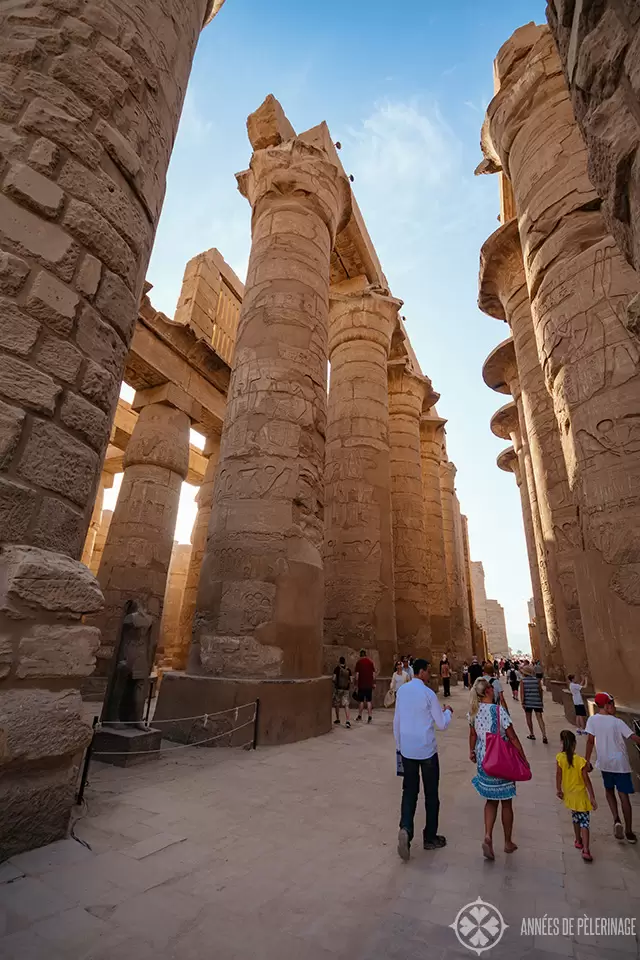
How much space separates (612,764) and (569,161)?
7.27 m

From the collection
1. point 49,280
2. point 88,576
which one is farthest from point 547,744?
point 49,280

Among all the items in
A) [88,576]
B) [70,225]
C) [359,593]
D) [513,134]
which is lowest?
[88,576]

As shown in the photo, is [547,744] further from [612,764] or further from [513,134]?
[513,134]

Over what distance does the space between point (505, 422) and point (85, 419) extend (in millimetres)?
17542

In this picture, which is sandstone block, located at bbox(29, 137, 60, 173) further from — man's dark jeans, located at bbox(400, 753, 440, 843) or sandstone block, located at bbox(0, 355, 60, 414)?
man's dark jeans, located at bbox(400, 753, 440, 843)

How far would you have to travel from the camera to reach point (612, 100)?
192 cm

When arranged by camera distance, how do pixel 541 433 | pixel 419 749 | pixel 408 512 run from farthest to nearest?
pixel 408 512, pixel 541 433, pixel 419 749

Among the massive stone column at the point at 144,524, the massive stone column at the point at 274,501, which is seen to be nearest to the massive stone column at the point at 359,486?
the massive stone column at the point at 274,501

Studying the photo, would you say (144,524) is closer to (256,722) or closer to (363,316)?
(256,722)

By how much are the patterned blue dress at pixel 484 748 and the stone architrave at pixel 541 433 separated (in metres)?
5.89

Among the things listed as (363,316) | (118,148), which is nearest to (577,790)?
(118,148)

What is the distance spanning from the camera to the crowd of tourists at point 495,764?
2867 mm

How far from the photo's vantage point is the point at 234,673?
5.88 meters

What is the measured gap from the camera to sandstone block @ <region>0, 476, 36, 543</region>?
2.22m
